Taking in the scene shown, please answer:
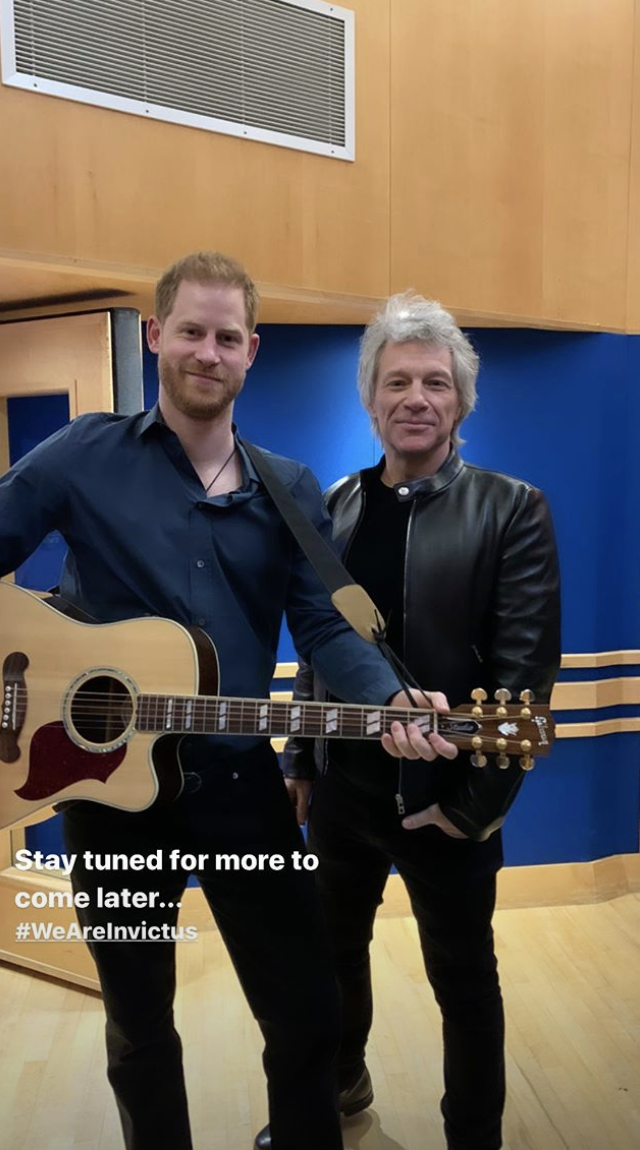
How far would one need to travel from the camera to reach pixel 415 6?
9.40 ft

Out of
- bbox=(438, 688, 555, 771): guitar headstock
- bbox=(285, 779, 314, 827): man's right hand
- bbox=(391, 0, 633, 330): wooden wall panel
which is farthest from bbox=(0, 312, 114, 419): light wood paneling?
bbox=(438, 688, 555, 771): guitar headstock

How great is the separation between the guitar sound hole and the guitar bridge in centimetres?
10

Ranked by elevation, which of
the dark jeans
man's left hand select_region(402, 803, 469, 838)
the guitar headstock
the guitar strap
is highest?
the guitar strap

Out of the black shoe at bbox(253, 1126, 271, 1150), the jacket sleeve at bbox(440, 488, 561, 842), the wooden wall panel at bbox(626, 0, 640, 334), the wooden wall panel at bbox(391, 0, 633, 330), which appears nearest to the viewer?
the jacket sleeve at bbox(440, 488, 561, 842)

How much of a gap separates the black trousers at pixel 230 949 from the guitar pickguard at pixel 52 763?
0.08 meters

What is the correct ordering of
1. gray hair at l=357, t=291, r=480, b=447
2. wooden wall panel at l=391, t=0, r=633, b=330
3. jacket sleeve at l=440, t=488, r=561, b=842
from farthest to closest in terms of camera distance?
wooden wall panel at l=391, t=0, r=633, b=330
gray hair at l=357, t=291, r=480, b=447
jacket sleeve at l=440, t=488, r=561, b=842

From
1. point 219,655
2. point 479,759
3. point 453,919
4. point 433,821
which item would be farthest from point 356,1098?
point 219,655

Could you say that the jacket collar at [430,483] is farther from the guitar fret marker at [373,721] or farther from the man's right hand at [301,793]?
the man's right hand at [301,793]

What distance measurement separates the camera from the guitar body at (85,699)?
5.12ft

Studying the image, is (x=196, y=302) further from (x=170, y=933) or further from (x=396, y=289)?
(x=396, y=289)

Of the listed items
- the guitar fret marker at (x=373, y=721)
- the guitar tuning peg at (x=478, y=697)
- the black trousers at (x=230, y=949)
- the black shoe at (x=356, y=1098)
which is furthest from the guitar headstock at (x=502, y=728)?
the black shoe at (x=356, y=1098)

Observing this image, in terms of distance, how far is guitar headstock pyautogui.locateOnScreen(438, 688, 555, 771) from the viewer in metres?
1.56

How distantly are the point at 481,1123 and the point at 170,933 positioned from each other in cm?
83

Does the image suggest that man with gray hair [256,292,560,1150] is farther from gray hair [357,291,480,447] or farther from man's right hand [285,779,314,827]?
man's right hand [285,779,314,827]
